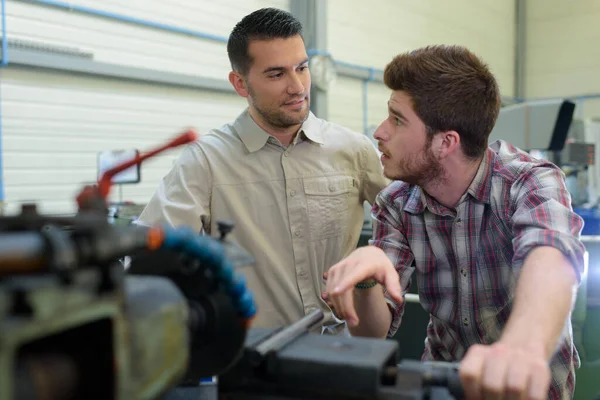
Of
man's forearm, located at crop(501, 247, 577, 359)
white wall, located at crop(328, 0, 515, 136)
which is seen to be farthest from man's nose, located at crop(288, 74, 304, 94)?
white wall, located at crop(328, 0, 515, 136)

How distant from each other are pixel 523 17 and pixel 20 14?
6996mm

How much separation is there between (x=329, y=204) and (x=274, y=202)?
0.48 feet

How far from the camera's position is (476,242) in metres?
1.15

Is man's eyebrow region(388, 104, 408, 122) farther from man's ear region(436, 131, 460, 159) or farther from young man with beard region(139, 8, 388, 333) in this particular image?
young man with beard region(139, 8, 388, 333)

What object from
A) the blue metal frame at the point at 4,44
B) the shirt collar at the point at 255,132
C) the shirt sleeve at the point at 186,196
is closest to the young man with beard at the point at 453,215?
the shirt collar at the point at 255,132

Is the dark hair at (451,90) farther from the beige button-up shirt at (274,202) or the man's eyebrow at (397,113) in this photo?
the beige button-up shirt at (274,202)

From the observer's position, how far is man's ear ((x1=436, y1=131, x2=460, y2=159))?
1.21 m

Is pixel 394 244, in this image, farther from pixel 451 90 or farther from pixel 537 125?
pixel 537 125

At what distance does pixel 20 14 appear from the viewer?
3.21 m

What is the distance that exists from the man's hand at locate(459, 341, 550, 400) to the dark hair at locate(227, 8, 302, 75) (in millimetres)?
1091

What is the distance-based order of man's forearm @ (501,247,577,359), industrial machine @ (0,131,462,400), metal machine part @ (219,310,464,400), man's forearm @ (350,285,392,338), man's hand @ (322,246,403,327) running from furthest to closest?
1. man's forearm @ (350,285,392,338)
2. man's hand @ (322,246,403,327)
3. man's forearm @ (501,247,577,359)
4. metal machine part @ (219,310,464,400)
5. industrial machine @ (0,131,462,400)

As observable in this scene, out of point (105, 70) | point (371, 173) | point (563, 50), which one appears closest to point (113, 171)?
point (371, 173)

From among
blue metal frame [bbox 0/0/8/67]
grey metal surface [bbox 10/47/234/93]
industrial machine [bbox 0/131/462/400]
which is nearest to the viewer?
industrial machine [bbox 0/131/462/400]

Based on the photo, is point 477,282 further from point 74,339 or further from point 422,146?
point 74,339
